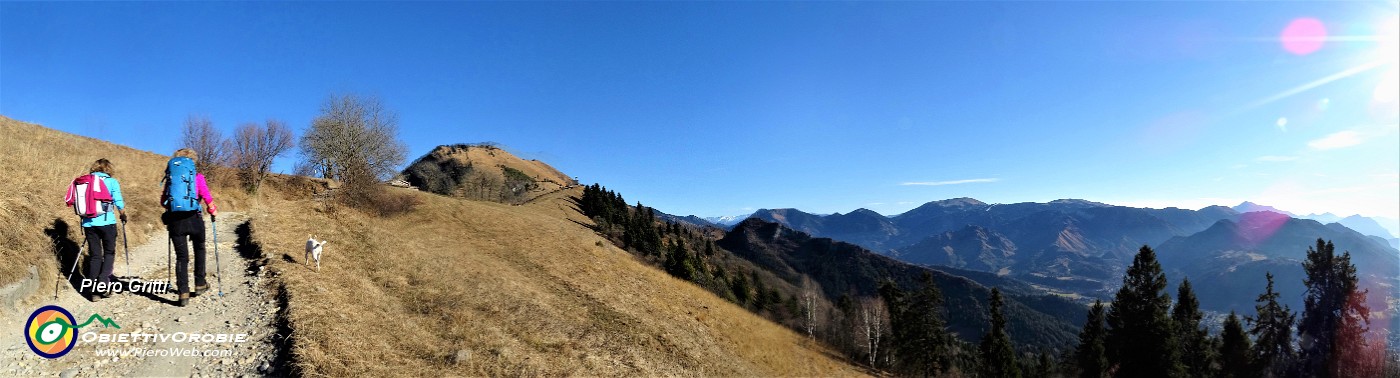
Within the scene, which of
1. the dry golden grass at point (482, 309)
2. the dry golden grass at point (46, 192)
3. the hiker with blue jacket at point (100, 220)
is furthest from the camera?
the dry golden grass at point (482, 309)

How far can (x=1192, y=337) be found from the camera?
163 feet

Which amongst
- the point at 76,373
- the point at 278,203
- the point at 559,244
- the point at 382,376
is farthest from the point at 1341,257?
the point at 278,203

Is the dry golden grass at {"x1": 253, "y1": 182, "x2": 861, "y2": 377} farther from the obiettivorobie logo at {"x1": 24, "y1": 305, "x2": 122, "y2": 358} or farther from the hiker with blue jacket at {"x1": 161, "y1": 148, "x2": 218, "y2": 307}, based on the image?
the obiettivorobie logo at {"x1": 24, "y1": 305, "x2": 122, "y2": 358}

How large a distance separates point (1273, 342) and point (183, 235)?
76.9 m

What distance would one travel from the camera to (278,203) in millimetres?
29625

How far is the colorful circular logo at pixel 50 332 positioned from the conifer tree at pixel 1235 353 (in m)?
76.7

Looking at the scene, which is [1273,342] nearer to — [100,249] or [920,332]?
[920,332]

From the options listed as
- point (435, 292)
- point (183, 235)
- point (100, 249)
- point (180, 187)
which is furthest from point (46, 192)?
point (435, 292)

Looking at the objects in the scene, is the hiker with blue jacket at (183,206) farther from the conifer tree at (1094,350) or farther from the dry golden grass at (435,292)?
the conifer tree at (1094,350)

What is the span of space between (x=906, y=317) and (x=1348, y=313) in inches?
1462

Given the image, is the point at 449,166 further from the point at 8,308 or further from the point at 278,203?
the point at 8,308

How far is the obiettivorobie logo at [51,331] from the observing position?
838 cm

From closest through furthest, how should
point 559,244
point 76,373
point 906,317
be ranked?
point 76,373, point 559,244, point 906,317

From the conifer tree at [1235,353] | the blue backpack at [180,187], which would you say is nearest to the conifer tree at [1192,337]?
the conifer tree at [1235,353]
